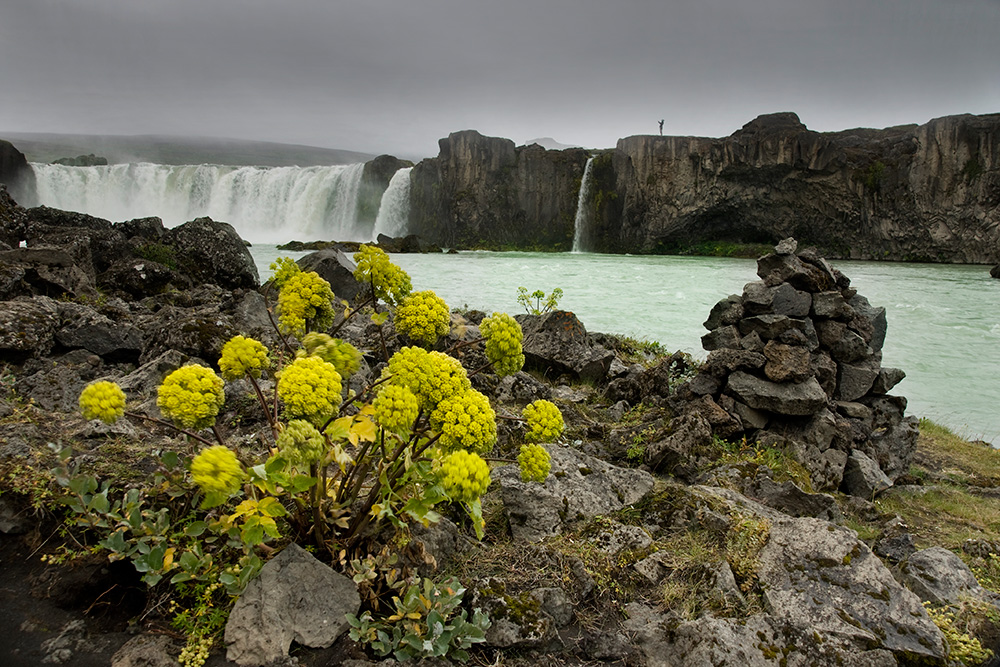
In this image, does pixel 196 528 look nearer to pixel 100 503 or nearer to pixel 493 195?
pixel 100 503

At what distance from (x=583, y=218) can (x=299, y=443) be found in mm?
50925

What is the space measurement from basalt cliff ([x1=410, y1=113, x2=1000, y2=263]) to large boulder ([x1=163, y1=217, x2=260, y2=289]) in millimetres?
41348

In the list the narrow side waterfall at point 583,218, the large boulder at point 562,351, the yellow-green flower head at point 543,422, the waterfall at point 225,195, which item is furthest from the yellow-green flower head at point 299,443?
the narrow side waterfall at point 583,218

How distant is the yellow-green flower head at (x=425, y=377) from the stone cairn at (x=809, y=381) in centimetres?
387

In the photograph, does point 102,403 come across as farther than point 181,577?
No

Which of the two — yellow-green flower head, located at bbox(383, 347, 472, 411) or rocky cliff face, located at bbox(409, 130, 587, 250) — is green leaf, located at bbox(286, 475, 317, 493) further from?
rocky cliff face, located at bbox(409, 130, 587, 250)

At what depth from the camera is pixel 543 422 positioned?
2.05 metres

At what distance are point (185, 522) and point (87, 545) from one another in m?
0.37

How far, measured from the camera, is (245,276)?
1111 centimetres

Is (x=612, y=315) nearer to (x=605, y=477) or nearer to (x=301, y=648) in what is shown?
(x=605, y=477)

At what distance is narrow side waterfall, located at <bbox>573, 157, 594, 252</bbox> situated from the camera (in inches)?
1972

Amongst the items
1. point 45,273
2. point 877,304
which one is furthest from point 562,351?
point 877,304

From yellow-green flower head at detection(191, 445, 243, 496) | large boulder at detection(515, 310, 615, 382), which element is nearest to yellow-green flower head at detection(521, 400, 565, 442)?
yellow-green flower head at detection(191, 445, 243, 496)

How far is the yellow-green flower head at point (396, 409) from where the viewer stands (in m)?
1.65
